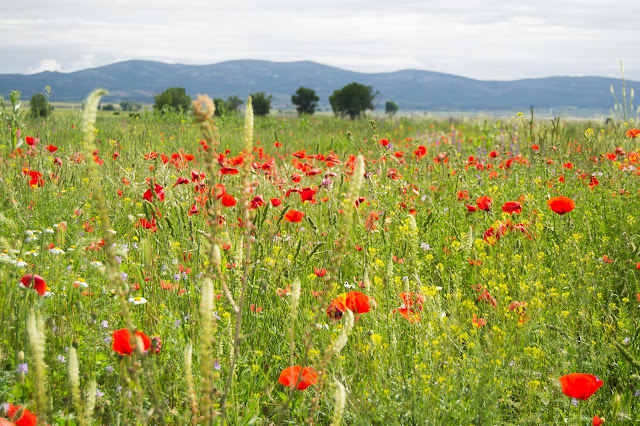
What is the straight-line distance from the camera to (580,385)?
152cm

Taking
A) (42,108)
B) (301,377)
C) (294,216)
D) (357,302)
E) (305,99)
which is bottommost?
(301,377)

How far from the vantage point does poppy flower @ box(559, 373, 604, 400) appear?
4.92 ft

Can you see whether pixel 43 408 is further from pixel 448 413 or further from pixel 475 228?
pixel 475 228

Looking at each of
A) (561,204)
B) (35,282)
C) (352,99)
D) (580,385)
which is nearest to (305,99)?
(352,99)

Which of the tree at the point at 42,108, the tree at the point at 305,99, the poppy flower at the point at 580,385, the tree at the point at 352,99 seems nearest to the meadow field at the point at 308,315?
the poppy flower at the point at 580,385

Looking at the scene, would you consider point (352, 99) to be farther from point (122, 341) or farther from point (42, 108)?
point (122, 341)

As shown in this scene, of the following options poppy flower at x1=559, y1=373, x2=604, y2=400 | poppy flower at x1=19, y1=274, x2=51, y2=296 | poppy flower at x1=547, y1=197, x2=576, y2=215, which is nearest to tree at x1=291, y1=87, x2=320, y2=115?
poppy flower at x1=547, y1=197, x2=576, y2=215

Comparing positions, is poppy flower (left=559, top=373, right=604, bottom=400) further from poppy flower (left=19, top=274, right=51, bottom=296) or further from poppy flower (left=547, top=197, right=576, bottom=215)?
poppy flower (left=19, top=274, right=51, bottom=296)

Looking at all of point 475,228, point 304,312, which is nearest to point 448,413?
point 304,312

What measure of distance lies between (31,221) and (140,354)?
224 cm

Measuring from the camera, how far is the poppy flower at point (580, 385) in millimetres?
1500

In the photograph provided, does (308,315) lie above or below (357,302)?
below

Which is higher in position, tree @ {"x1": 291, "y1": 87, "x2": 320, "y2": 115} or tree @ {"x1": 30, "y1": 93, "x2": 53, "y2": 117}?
tree @ {"x1": 291, "y1": 87, "x2": 320, "y2": 115}

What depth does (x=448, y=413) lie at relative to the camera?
1.63 m
